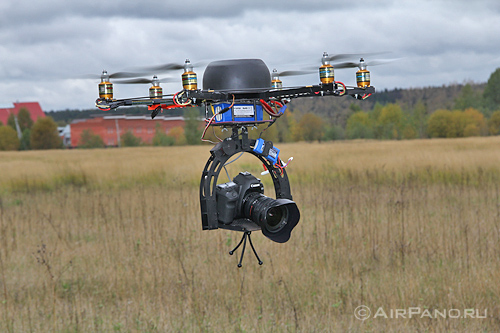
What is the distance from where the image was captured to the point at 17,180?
16.7m

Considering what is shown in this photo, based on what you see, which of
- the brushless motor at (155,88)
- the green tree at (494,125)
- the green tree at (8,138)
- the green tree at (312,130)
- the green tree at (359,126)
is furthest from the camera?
the green tree at (359,126)

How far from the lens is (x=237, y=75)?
2395 millimetres

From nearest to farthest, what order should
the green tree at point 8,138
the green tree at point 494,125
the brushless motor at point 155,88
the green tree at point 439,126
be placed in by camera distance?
the brushless motor at point 155,88 → the green tree at point 8,138 → the green tree at point 494,125 → the green tree at point 439,126

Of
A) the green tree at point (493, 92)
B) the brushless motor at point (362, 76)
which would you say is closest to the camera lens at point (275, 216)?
the brushless motor at point (362, 76)

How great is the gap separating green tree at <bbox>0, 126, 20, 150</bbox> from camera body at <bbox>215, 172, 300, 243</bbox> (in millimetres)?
27342

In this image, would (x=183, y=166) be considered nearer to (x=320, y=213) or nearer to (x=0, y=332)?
(x=320, y=213)

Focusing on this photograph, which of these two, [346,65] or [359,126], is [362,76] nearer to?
[346,65]

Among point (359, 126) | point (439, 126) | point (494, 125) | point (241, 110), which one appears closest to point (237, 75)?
point (241, 110)

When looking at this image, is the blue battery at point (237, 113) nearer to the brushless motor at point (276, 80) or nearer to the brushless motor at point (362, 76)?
the brushless motor at point (276, 80)

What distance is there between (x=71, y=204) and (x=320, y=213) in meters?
6.30

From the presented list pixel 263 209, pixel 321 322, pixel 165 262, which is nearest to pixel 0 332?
pixel 165 262

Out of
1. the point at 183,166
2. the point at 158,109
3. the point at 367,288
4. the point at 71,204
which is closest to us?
the point at 158,109

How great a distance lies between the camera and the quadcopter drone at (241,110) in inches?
90.5

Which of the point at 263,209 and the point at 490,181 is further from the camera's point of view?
the point at 490,181
